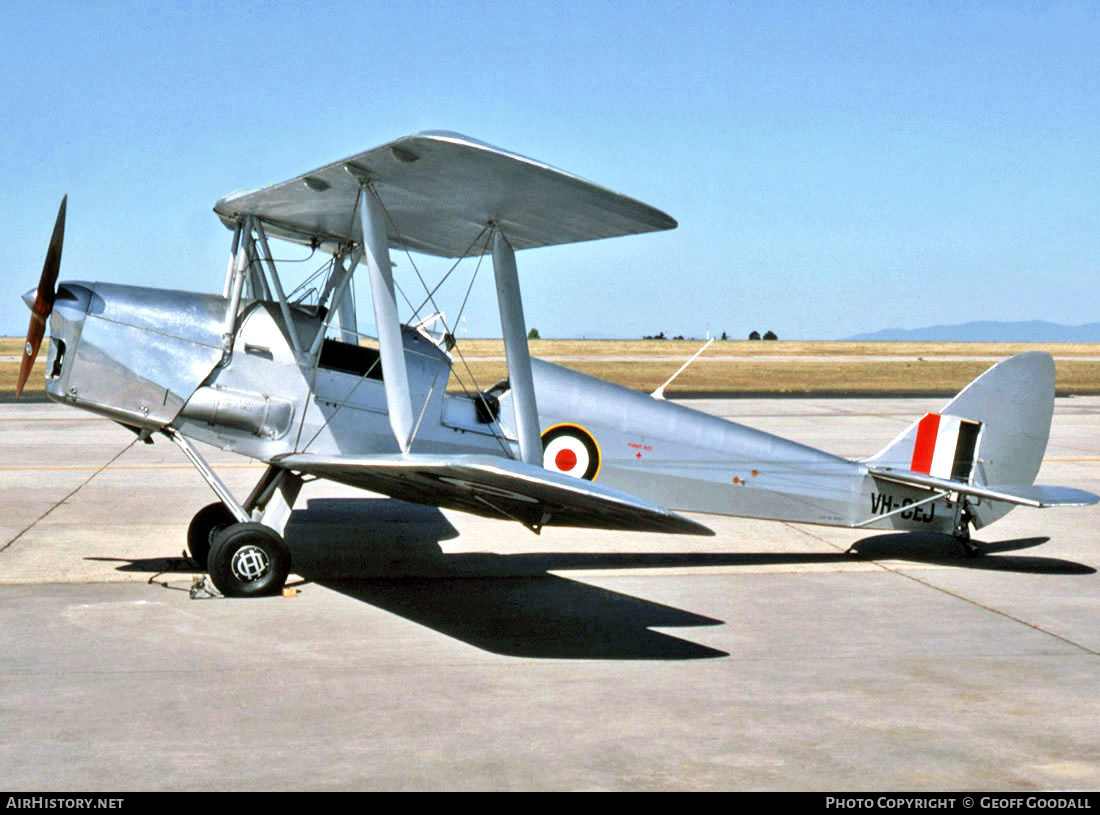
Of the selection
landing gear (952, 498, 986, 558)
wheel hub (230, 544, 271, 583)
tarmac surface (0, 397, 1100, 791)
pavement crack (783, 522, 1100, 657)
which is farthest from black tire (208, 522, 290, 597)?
landing gear (952, 498, 986, 558)

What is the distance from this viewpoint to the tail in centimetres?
877

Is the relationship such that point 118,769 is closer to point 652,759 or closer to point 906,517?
point 652,759

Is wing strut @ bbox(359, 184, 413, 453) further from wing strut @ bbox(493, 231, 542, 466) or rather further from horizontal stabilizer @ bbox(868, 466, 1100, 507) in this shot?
horizontal stabilizer @ bbox(868, 466, 1100, 507)

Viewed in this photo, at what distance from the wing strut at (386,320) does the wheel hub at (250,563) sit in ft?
4.31

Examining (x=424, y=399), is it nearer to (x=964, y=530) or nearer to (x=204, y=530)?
(x=204, y=530)

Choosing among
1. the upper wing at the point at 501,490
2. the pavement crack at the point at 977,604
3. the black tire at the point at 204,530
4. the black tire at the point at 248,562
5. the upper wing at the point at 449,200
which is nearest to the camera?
the upper wing at the point at 501,490

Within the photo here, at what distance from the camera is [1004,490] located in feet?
27.1

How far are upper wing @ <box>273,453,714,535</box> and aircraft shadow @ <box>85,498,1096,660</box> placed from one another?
0.65 meters

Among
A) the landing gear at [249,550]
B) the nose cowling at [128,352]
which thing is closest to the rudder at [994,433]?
the landing gear at [249,550]

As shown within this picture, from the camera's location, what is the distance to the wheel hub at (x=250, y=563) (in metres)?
7.28

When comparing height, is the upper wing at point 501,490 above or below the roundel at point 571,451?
below

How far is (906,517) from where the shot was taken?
28.7ft

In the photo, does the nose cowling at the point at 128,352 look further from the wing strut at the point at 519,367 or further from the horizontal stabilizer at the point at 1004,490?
Result: the horizontal stabilizer at the point at 1004,490

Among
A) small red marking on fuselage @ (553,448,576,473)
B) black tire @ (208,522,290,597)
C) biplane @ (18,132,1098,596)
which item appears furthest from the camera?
small red marking on fuselage @ (553,448,576,473)
